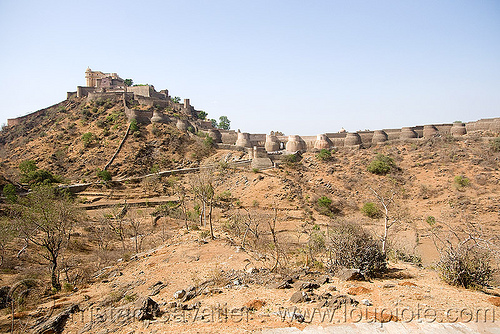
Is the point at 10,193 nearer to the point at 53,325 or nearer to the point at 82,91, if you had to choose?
the point at 53,325

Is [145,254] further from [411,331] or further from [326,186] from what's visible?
[326,186]

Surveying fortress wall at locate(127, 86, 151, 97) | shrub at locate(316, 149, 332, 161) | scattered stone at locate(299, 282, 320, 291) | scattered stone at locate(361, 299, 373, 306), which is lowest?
scattered stone at locate(299, 282, 320, 291)

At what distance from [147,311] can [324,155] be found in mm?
26548

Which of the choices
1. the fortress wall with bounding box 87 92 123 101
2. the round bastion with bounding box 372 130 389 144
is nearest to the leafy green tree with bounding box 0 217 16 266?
the fortress wall with bounding box 87 92 123 101

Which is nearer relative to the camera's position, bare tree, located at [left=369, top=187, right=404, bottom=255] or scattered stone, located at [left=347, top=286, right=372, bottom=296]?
scattered stone, located at [left=347, top=286, right=372, bottom=296]

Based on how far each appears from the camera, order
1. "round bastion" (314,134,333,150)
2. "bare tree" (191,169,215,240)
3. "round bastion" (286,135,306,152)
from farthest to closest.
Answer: "round bastion" (286,135,306,152)
"round bastion" (314,134,333,150)
"bare tree" (191,169,215,240)

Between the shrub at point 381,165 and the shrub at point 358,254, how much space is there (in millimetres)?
20983

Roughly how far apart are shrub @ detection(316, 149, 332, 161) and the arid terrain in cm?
13

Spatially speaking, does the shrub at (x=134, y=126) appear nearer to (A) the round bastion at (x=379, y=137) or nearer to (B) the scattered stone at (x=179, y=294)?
(A) the round bastion at (x=379, y=137)

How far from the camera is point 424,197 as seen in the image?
22438mm

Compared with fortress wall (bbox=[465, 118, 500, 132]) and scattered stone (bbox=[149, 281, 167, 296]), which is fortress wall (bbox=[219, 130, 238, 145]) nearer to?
fortress wall (bbox=[465, 118, 500, 132])

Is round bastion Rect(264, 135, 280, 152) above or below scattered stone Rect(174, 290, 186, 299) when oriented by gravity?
above

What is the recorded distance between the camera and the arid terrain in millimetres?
5574

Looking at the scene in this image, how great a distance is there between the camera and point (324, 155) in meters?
29.9
